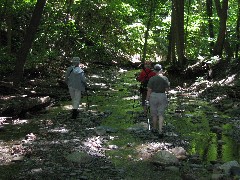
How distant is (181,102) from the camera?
656 inches

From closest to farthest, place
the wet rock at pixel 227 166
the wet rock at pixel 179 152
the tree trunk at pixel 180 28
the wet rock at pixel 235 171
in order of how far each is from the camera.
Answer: the wet rock at pixel 235 171 < the wet rock at pixel 227 166 < the wet rock at pixel 179 152 < the tree trunk at pixel 180 28

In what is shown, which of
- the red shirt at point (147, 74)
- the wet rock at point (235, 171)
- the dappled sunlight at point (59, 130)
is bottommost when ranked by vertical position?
the wet rock at point (235, 171)

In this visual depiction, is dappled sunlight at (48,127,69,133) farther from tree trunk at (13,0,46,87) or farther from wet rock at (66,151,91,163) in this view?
tree trunk at (13,0,46,87)

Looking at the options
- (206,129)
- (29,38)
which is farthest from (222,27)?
(29,38)

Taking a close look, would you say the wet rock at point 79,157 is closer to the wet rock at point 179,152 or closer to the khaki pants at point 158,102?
the wet rock at point 179,152

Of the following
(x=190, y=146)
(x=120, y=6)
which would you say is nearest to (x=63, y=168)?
(x=190, y=146)

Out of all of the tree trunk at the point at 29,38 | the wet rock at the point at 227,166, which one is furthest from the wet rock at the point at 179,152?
the tree trunk at the point at 29,38

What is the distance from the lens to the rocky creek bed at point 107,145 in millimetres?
7219

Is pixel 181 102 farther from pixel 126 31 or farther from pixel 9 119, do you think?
pixel 126 31

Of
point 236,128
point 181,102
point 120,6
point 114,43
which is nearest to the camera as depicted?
point 236,128

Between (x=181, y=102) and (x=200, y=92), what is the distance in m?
2.67

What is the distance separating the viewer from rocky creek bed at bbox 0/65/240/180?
7.22 m

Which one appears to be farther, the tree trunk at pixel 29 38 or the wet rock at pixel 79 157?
the tree trunk at pixel 29 38

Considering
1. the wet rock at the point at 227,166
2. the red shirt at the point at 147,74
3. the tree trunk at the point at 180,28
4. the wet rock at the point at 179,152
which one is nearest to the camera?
the wet rock at the point at 227,166
